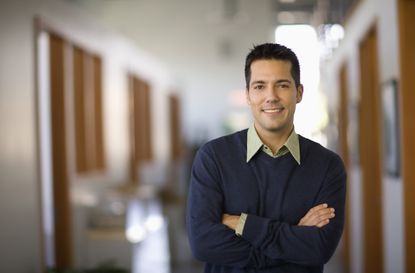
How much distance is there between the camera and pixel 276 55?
215 centimetres

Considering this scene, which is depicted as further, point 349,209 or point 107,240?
point 349,209

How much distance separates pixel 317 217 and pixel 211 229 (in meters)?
0.33

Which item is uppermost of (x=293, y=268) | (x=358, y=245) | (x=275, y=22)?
(x=275, y=22)

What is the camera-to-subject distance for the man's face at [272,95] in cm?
211

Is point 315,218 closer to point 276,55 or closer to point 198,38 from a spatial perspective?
point 276,55

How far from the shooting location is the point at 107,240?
22.1 ft

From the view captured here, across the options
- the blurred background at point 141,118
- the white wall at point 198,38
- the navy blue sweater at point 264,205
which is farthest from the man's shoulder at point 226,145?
the white wall at point 198,38

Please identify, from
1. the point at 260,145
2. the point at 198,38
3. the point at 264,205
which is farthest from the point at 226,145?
the point at 198,38

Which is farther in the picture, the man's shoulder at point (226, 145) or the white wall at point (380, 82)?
the white wall at point (380, 82)

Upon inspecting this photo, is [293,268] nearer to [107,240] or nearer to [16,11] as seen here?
[16,11]

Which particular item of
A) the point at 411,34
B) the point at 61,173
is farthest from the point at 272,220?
the point at 61,173

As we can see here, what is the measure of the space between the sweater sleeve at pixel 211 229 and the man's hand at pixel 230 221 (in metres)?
0.01

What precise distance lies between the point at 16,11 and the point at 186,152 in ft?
42.4

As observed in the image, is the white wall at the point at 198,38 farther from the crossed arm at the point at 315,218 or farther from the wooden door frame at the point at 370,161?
the crossed arm at the point at 315,218
